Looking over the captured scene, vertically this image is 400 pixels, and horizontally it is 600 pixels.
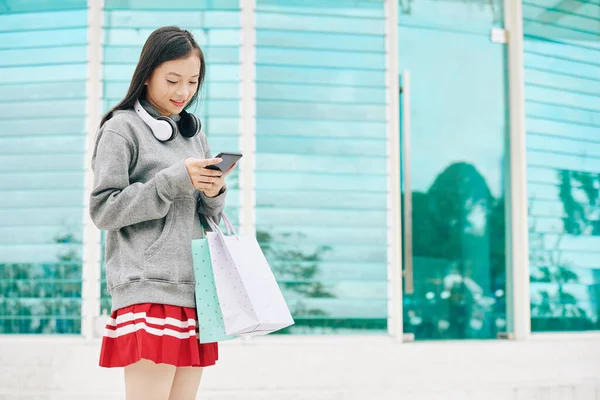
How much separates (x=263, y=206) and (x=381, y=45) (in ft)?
3.81

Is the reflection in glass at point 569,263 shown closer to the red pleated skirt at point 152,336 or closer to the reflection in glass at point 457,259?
the reflection in glass at point 457,259

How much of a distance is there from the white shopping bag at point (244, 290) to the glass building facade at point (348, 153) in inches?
90.8

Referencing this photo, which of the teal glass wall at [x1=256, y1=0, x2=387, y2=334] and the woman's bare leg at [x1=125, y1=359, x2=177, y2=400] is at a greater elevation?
the teal glass wall at [x1=256, y1=0, x2=387, y2=334]

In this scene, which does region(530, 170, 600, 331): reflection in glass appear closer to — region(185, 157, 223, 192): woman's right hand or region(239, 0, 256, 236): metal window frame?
region(239, 0, 256, 236): metal window frame

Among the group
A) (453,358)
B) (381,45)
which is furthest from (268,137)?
(453,358)

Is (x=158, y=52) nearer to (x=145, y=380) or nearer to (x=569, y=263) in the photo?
(x=145, y=380)

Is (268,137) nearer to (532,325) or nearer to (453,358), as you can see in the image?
(453,358)

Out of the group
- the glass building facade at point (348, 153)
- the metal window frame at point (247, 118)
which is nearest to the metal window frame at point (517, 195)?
the glass building facade at point (348, 153)

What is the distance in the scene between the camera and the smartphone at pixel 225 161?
1340 millimetres

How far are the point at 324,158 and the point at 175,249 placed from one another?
256 cm

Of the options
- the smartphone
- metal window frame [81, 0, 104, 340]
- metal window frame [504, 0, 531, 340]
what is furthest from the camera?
metal window frame [504, 0, 531, 340]

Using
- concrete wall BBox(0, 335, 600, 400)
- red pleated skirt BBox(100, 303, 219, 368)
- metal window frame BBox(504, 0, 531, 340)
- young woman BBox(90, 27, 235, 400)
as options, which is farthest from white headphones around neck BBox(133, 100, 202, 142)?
metal window frame BBox(504, 0, 531, 340)

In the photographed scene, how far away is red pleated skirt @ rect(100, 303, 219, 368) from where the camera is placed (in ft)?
4.51

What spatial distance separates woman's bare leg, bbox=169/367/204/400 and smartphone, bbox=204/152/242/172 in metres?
0.46
